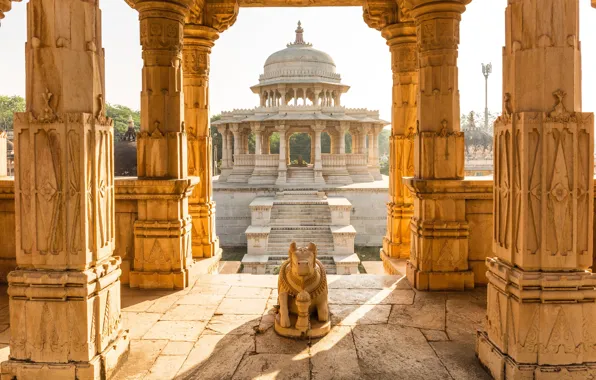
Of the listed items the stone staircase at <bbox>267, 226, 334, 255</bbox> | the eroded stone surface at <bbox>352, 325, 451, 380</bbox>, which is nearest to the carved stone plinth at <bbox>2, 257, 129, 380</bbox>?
the eroded stone surface at <bbox>352, 325, 451, 380</bbox>

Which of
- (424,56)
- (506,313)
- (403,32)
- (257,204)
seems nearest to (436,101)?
(424,56)

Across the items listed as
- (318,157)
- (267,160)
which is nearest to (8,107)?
(267,160)

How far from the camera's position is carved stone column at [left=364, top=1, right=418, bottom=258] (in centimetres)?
768

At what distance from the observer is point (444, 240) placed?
5.78m

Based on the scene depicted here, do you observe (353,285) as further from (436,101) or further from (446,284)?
(436,101)

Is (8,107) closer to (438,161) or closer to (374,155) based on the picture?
(374,155)

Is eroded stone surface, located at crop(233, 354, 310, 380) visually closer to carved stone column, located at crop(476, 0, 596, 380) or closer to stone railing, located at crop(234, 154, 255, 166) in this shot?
carved stone column, located at crop(476, 0, 596, 380)

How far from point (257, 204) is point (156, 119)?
12772 mm

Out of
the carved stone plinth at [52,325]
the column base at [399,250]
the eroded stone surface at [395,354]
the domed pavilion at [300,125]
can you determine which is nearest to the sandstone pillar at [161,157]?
the carved stone plinth at [52,325]

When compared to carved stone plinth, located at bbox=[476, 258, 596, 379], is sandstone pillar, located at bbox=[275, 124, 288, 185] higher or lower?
higher

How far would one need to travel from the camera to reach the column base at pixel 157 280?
5.96 metres

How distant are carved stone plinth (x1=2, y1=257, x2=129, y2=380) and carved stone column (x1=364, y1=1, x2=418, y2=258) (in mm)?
5701

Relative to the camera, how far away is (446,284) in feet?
19.0

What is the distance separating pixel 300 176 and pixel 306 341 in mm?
23233
